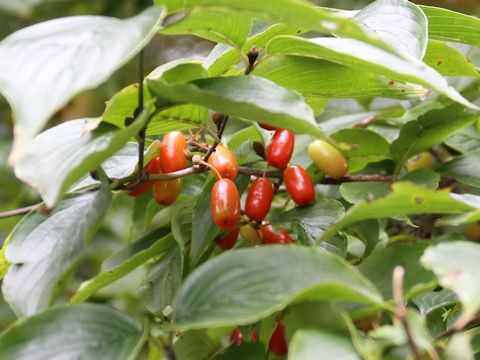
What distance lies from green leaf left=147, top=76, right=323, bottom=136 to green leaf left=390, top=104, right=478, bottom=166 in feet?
1.36

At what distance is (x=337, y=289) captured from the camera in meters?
0.47

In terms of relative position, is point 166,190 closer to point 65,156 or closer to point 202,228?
point 202,228

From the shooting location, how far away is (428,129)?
92cm

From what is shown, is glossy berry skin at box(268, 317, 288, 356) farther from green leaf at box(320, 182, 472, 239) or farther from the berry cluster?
green leaf at box(320, 182, 472, 239)

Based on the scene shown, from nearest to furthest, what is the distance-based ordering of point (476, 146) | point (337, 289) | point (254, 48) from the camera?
1. point (337, 289)
2. point (254, 48)
3. point (476, 146)

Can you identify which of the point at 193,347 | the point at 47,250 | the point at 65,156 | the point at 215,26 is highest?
the point at 215,26

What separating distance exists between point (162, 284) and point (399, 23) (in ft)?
1.78

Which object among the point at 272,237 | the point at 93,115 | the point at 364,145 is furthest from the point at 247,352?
the point at 93,115

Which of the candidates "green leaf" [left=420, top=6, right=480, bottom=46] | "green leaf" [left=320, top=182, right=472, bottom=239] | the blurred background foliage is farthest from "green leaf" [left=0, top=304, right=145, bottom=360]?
the blurred background foliage

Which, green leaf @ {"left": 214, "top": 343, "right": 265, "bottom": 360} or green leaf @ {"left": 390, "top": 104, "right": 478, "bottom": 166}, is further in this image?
green leaf @ {"left": 390, "top": 104, "right": 478, "bottom": 166}

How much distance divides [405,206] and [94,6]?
2123 mm

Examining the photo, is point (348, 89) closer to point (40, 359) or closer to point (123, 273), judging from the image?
point (123, 273)

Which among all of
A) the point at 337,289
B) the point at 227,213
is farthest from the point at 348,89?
the point at 337,289

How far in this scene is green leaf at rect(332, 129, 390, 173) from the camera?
0.99m
